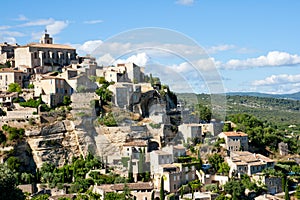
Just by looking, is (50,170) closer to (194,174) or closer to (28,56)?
(194,174)

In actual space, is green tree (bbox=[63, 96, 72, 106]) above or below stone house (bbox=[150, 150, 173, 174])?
above

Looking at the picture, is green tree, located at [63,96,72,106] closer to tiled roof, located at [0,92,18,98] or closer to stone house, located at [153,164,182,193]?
tiled roof, located at [0,92,18,98]

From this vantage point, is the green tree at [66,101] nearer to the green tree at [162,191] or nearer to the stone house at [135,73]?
the stone house at [135,73]

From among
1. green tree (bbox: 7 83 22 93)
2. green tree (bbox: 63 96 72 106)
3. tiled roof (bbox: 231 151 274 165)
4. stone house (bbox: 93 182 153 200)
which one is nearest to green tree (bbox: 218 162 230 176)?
tiled roof (bbox: 231 151 274 165)

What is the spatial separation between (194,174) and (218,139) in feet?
12.7

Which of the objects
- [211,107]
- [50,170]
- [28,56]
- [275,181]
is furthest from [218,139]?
[28,56]

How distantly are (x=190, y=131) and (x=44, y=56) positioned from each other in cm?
1369

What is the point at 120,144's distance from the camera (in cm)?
3055

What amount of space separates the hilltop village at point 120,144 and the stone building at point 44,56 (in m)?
1.98

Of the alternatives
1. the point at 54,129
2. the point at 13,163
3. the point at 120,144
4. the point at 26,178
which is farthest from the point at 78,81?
the point at 26,178

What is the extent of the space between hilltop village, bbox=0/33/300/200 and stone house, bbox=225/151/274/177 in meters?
0.05

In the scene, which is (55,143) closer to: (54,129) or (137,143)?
(54,129)

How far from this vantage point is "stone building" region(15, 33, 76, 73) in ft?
127

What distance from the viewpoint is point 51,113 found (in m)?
32.1
